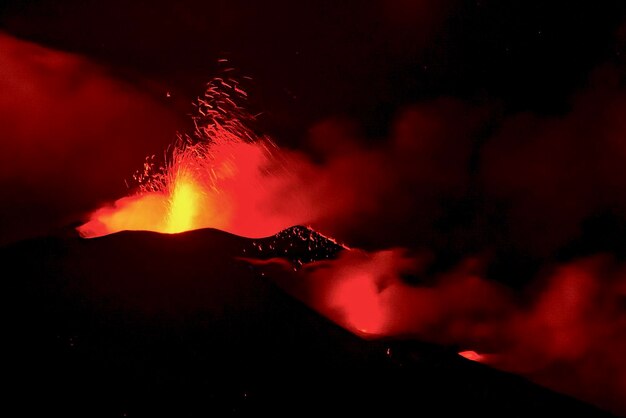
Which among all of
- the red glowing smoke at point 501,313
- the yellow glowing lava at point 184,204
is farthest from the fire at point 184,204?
the red glowing smoke at point 501,313

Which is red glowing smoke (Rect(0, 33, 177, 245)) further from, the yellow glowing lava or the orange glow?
the orange glow

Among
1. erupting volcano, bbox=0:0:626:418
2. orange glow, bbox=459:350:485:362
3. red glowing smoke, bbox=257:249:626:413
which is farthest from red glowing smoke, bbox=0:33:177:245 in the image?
orange glow, bbox=459:350:485:362

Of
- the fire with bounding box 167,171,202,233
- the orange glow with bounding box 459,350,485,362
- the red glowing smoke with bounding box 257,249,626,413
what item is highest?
the fire with bounding box 167,171,202,233

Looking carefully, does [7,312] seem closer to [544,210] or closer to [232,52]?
[232,52]

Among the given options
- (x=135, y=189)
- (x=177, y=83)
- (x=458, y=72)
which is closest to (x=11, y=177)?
(x=135, y=189)

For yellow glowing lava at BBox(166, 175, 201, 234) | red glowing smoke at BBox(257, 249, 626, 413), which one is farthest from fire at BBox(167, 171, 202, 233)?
red glowing smoke at BBox(257, 249, 626, 413)

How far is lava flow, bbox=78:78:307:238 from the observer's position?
4.14 feet

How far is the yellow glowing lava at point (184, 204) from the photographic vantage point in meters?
1.27

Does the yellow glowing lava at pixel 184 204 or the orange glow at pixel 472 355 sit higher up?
the yellow glowing lava at pixel 184 204

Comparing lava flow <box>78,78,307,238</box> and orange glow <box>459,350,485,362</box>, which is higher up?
lava flow <box>78,78,307,238</box>

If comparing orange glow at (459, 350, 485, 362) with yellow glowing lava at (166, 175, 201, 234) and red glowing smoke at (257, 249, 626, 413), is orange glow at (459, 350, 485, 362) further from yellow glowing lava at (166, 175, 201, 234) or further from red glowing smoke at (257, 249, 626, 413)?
yellow glowing lava at (166, 175, 201, 234)

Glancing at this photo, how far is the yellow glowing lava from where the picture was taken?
1.27 metres

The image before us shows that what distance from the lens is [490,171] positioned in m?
1.27

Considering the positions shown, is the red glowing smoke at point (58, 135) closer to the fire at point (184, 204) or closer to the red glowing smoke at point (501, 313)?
the fire at point (184, 204)
